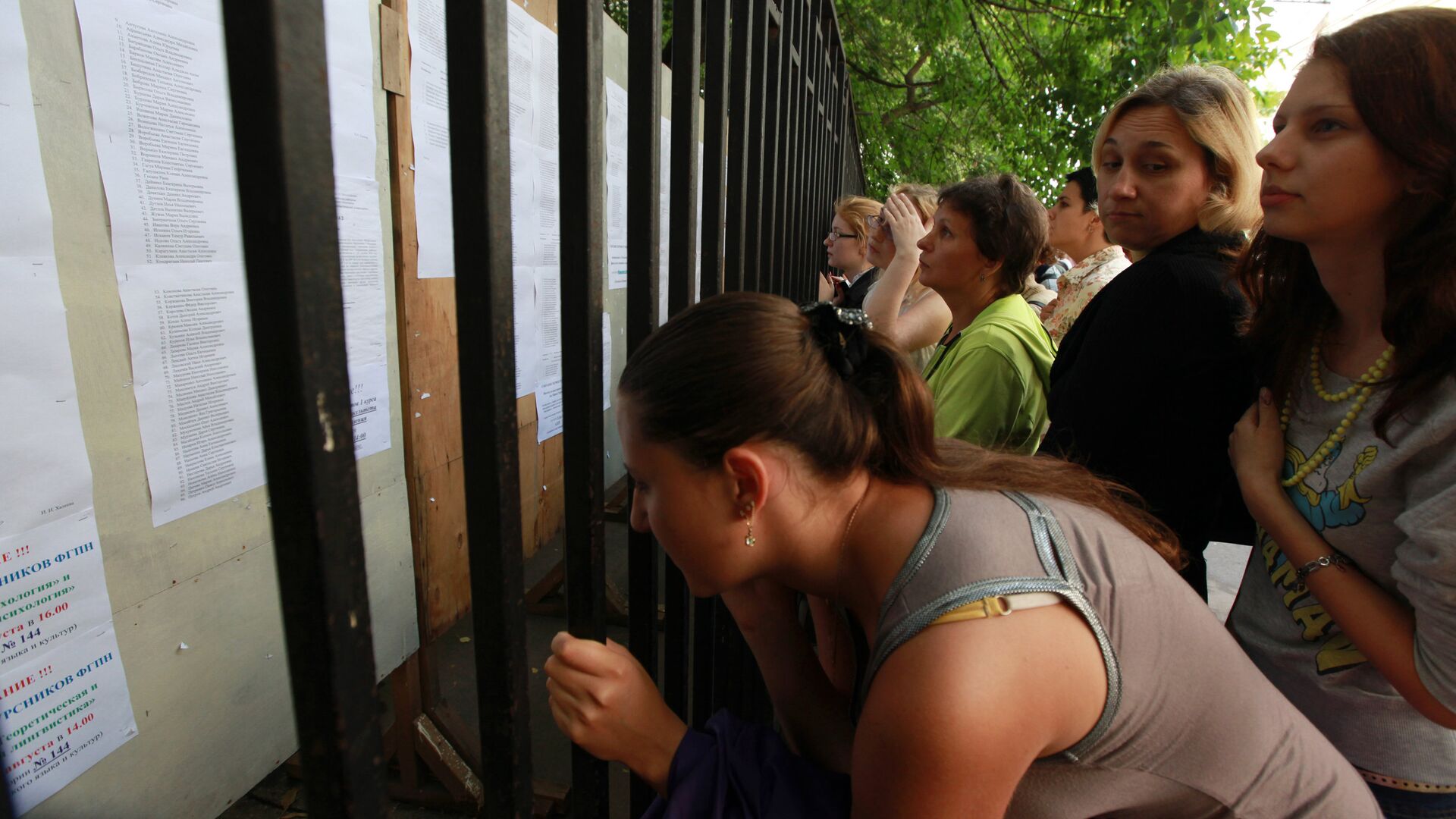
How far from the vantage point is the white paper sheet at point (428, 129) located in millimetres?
2254

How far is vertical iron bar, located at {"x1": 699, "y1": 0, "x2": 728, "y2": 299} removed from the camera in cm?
137

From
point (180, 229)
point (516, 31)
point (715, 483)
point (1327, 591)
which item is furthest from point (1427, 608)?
point (516, 31)

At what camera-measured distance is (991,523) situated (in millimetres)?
1153

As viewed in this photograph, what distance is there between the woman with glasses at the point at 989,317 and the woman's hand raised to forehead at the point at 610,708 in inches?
44.1

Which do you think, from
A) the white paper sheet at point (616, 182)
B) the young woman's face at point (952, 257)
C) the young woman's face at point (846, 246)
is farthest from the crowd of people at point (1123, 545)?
the young woman's face at point (846, 246)

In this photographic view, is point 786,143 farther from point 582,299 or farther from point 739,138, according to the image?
point 582,299

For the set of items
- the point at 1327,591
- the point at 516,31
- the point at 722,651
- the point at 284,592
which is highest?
the point at 516,31

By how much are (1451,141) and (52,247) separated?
2.18 meters

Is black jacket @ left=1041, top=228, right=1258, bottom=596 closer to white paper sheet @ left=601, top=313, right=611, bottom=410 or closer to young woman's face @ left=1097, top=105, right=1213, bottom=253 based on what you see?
young woman's face @ left=1097, top=105, right=1213, bottom=253

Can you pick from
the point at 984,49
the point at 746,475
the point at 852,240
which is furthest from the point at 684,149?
the point at 984,49

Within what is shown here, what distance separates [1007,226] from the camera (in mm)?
2721

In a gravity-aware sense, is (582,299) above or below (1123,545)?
above

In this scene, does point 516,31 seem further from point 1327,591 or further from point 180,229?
point 1327,591

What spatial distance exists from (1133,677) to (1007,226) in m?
1.91
